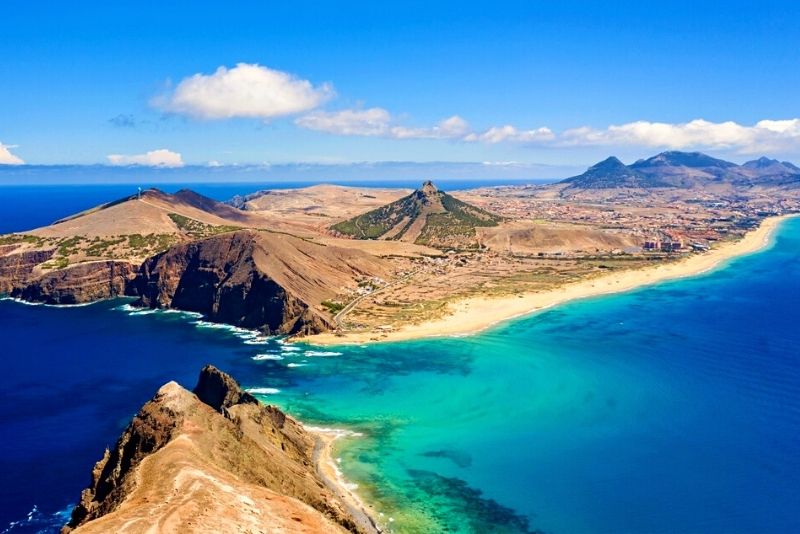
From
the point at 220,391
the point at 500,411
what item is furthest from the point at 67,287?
the point at 500,411

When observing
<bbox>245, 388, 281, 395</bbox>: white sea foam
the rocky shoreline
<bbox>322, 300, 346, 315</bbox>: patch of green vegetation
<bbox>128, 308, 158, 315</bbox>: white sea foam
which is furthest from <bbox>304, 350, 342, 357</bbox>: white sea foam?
<bbox>128, 308, 158, 315</bbox>: white sea foam

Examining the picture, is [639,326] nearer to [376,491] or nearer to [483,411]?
[483,411]

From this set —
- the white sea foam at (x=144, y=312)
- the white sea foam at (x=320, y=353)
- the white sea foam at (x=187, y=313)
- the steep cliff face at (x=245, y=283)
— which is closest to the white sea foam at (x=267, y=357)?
the white sea foam at (x=320, y=353)

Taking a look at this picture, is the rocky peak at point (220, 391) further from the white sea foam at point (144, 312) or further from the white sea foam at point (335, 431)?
the white sea foam at point (144, 312)

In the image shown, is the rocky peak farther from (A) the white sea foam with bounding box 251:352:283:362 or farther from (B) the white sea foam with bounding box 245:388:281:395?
(A) the white sea foam with bounding box 251:352:283:362

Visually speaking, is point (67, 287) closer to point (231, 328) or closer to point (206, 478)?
point (231, 328)

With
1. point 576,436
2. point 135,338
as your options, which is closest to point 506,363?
point 576,436
